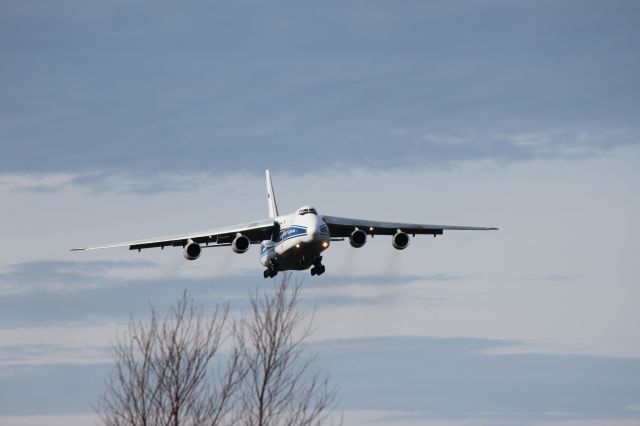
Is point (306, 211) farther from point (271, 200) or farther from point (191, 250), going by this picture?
point (271, 200)

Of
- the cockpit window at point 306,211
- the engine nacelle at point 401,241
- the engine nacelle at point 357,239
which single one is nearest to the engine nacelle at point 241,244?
the cockpit window at point 306,211

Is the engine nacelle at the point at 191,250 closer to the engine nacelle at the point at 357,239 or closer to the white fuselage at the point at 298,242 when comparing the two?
the white fuselage at the point at 298,242

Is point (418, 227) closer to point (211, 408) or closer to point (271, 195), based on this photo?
point (271, 195)

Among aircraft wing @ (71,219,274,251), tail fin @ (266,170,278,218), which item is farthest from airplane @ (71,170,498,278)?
tail fin @ (266,170,278,218)

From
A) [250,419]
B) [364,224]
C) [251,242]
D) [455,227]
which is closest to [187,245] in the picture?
[251,242]

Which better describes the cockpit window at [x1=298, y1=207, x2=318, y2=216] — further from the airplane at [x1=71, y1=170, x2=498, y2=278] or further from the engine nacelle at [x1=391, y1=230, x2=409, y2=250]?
the engine nacelle at [x1=391, y1=230, x2=409, y2=250]

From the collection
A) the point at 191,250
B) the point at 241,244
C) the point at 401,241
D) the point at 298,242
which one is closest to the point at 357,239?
the point at 401,241

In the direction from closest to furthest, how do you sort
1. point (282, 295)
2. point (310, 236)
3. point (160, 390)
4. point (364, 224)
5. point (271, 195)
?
point (160, 390)
point (282, 295)
point (310, 236)
point (364, 224)
point (271, 195)

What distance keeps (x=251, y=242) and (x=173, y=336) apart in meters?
33.9

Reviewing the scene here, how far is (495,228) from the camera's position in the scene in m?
56.1

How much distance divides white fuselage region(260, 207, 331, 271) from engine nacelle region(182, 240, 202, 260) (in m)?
3.82

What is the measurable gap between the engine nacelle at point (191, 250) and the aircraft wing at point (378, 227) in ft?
21.7

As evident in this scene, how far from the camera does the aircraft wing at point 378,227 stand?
55.4 metres

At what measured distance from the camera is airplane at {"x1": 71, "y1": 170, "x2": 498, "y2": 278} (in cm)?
5078
